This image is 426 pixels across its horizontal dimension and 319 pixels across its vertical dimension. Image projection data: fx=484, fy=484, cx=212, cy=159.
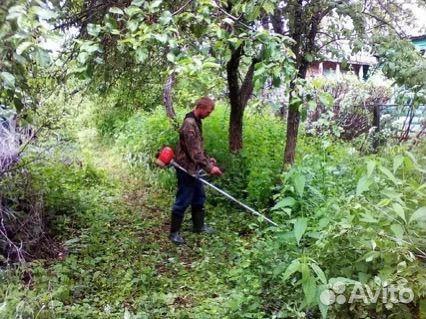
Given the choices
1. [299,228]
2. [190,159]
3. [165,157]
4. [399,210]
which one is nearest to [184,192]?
[190,159]

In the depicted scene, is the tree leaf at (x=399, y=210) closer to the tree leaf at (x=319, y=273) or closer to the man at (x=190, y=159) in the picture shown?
the tree leaf at (x=319, y=273)

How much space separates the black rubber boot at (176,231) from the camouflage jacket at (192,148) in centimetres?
57

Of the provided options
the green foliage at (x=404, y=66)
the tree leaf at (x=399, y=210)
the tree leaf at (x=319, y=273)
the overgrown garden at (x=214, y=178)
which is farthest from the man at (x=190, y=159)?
the tree leaf at (x=399, y=210)

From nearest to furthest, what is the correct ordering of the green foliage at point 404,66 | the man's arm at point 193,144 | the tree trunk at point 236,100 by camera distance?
the green foliage at point 404,66, the man's arm at point 193,144, the tree trunk at point 236,100

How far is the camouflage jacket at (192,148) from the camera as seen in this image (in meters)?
5.07

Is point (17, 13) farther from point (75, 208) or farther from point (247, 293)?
point (75, 208)

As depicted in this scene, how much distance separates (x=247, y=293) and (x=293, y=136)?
3154mm

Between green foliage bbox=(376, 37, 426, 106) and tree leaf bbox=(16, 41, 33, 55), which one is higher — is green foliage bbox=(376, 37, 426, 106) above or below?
below

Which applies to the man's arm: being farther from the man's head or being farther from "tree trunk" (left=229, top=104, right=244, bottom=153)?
"tree trunk" (left=229, top=104, right=244, bottom=153)

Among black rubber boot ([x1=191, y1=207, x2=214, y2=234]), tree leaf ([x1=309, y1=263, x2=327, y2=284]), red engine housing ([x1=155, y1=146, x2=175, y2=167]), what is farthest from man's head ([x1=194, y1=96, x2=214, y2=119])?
tree leaf ([x1=309, y1=263, x2=327, y2=284])

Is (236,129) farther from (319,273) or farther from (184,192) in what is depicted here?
(319,273)

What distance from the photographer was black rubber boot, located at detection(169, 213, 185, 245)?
5316 mm

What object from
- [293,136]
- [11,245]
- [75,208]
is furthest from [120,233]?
[293,136]

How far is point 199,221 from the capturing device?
559 cm
